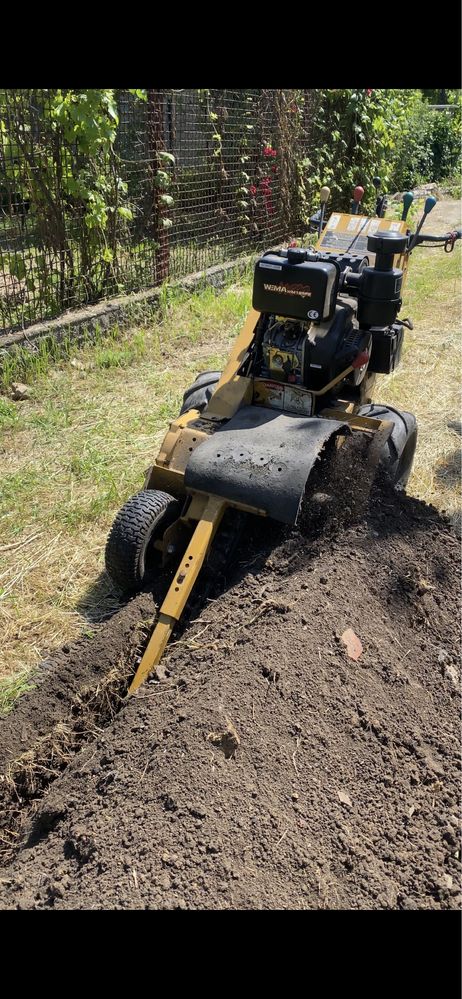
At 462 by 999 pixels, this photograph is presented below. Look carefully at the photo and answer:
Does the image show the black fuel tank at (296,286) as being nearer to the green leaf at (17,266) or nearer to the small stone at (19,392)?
the small stone at (19,392)

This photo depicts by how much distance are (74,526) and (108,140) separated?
3.96 metres

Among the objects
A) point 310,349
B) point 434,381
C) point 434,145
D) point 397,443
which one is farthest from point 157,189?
point 434,145

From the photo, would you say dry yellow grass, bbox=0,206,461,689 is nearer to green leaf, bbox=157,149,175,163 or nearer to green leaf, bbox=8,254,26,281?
green leaf, bbox=8,254,26,281

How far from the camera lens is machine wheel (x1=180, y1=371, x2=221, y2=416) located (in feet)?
14.3

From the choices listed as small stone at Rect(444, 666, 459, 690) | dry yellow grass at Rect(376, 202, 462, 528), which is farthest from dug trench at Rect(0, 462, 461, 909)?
dry yellow grass at Rect(376, 202, 462, 528)

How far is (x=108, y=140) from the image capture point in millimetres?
6652

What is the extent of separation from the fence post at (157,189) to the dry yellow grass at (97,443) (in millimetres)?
469

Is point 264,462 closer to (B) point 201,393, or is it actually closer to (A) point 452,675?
(A) point 452,675

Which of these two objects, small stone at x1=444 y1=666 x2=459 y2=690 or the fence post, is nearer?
small stone at x1=444 y1=666 x2=459 y2=690

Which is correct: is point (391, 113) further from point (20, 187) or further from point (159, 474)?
point (159, 474)

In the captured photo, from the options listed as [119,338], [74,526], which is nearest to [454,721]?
[74,526]

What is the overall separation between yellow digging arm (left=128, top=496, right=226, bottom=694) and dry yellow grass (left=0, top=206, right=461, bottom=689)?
688 millimetres

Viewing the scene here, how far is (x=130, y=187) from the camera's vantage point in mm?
7613

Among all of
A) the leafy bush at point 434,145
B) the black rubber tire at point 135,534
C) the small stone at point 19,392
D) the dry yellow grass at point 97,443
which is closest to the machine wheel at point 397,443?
the dry yellow grass at point 97,443
